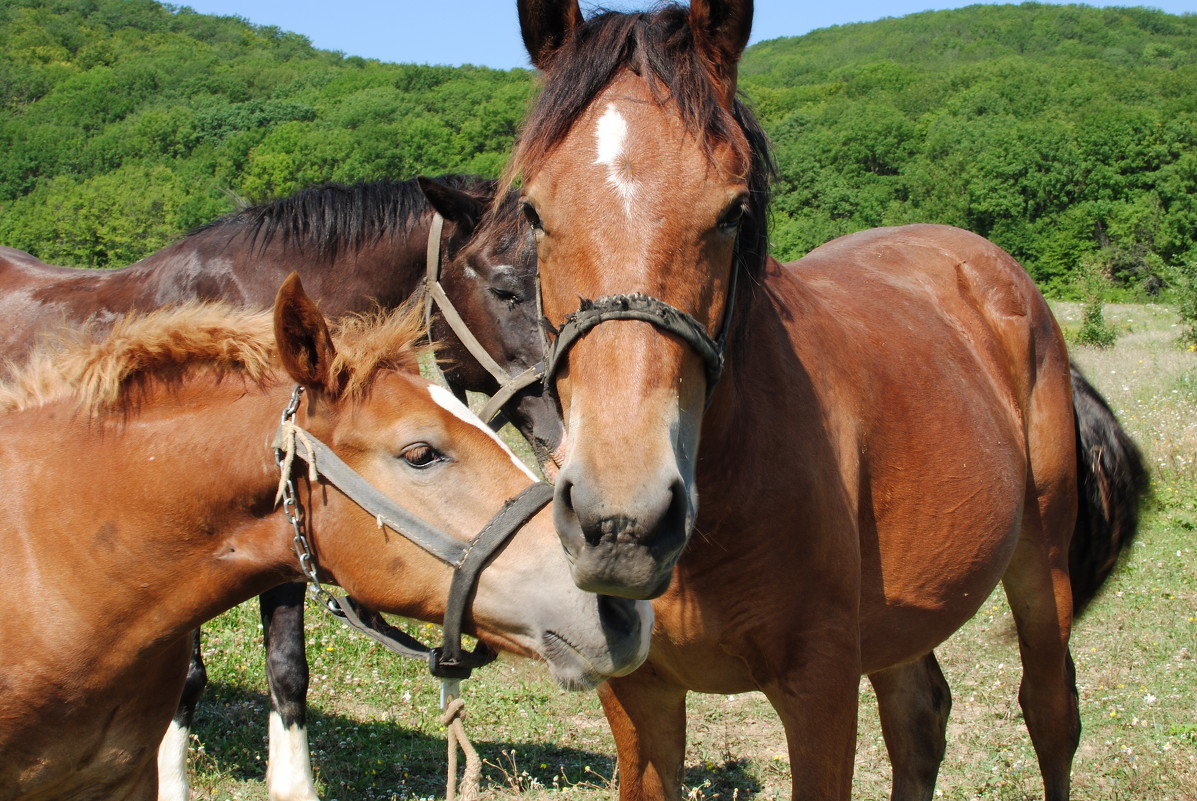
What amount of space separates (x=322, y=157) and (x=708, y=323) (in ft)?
96.1

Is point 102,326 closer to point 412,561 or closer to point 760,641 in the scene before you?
point 412,561

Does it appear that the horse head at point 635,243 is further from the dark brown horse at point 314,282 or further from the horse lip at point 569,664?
the dark brown horse at point 314,282

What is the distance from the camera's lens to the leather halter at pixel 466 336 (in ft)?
11.0

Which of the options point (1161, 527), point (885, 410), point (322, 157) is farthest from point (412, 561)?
point (322, 157)

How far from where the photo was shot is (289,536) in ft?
6.26

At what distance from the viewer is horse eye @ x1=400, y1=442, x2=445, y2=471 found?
72.8 inches

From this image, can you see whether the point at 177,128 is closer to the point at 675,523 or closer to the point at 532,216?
the point at 532,216

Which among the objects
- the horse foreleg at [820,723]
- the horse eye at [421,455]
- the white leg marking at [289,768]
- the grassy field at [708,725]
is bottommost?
the grassy field at [708,725]

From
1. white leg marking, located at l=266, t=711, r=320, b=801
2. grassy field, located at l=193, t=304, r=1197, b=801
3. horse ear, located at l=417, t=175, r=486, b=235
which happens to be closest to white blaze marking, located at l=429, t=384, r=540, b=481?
horse ear, located at l=417, t=175, r=486, b=235

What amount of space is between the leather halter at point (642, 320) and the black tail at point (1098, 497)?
3010 mm

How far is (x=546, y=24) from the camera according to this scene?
7.28ft

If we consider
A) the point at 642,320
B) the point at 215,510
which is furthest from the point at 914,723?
the point at 215,510

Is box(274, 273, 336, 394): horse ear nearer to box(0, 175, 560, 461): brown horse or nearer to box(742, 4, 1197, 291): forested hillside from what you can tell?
box(0, 175, 560, 461): brown horse

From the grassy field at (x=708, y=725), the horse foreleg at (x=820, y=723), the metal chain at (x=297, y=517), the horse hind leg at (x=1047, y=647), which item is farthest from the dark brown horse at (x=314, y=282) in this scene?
the horse hind leg at (x=1047, y=647)
